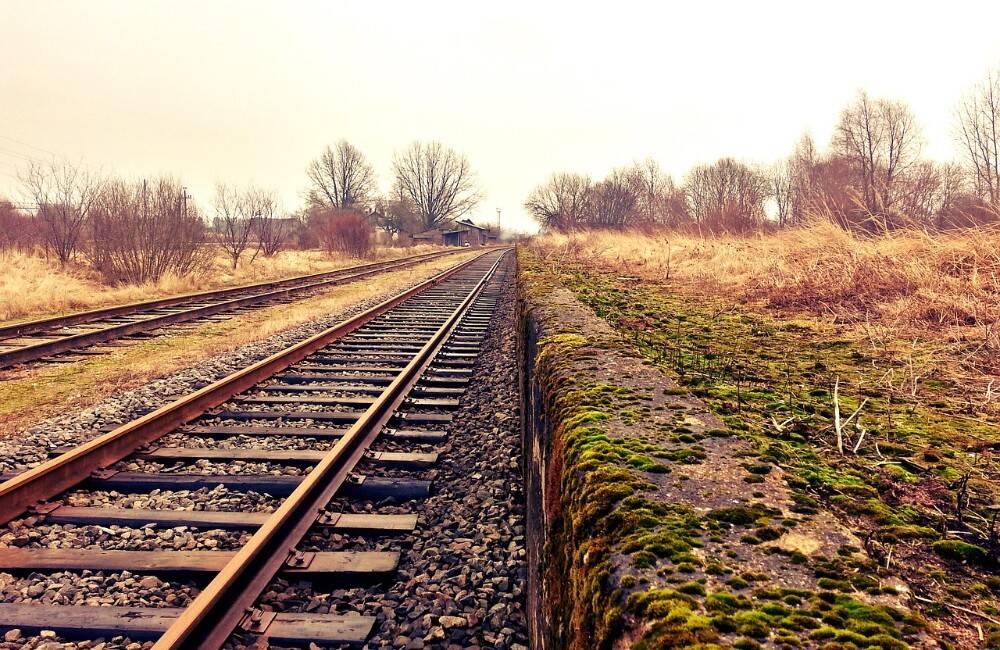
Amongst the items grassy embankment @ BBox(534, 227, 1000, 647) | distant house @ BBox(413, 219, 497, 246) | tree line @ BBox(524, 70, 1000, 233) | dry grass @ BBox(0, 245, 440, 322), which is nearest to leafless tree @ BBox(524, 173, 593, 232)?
tree line @ BBox(524, 70, 1000, 233)

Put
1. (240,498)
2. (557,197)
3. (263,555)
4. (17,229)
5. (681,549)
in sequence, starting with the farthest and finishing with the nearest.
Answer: (557,197) → (17,229) → (240,498) → (263,555) → (681,549)

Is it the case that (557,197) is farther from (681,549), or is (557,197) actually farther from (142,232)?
(681,549)

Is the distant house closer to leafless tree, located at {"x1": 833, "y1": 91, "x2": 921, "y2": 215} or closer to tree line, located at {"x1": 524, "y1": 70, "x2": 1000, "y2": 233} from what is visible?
tree line, located at {"x1": 524, "y1": 70, "x2": 1000, "y2": 233}

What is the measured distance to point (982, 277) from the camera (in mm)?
5074

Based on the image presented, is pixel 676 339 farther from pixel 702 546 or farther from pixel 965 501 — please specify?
pixel 702 546

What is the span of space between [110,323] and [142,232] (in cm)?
778

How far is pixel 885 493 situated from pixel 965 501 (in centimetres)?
18

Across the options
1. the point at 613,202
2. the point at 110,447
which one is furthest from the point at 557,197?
the point at 110,447

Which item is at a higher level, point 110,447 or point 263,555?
point 110,447

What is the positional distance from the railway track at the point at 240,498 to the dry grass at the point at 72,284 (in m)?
9.59

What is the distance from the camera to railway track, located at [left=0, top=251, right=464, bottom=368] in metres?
7.94

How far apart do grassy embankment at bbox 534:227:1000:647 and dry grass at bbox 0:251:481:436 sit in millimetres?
5491

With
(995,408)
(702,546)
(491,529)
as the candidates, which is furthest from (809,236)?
(702,546)

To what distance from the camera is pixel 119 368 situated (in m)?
7.04
